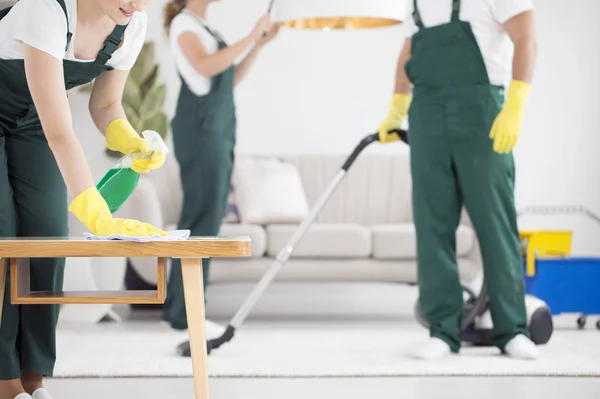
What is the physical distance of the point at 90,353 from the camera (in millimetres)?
3051

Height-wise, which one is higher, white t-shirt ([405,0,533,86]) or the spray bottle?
white t-shirt ([405,0,533,86])

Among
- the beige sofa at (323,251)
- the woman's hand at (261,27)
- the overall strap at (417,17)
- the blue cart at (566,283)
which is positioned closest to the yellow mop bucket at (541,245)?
the blue cart at (566,283)

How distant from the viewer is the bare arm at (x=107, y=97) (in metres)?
1.98

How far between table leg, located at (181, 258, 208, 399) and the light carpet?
38.9 inches

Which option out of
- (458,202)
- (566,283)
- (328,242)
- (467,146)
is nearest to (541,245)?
(566,283)

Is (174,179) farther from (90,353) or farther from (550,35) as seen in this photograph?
(550,35)

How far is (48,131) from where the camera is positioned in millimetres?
1684

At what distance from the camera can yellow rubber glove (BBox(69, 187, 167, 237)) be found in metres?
1.59

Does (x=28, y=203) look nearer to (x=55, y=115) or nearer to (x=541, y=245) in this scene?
(x=55, y=115)

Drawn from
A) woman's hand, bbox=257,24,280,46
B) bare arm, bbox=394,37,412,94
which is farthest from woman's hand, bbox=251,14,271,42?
bare arm, bbox=394,37,412,94

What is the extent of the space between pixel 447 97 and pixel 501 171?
11.8 inches

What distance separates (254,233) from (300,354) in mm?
1101

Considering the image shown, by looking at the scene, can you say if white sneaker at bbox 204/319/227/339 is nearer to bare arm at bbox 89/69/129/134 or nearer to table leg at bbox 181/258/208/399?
bare arm at bbox 89/69/129/134

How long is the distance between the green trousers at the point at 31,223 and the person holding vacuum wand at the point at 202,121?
5.03 ft
